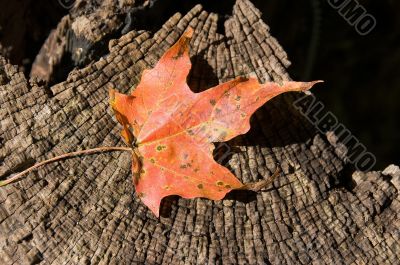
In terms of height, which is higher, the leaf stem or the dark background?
the dark background

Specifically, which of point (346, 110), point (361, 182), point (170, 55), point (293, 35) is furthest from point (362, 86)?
point (170, 55)

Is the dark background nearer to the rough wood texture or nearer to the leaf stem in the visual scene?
the rough wood texture

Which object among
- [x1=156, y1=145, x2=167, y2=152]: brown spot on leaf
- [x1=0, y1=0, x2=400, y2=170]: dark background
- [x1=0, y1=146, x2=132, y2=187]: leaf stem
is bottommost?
[x1=0, y1=146, x2=132, y2=187]: leaf stem

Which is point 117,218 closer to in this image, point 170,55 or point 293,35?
point 170,55

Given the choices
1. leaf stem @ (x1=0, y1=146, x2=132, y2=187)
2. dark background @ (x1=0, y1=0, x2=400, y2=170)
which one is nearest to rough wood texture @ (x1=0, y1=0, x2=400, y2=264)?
leaf stem @ (x1=0, y1=146, x2=132, y2=187)

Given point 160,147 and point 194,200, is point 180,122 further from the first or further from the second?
point 194,200

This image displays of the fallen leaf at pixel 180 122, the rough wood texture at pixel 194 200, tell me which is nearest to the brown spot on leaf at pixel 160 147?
the fallen leaf at pixel 180 122

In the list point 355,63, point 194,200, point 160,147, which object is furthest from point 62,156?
point 355,63

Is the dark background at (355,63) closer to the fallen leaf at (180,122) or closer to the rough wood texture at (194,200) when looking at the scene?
the rough wood texture at (194,200)
